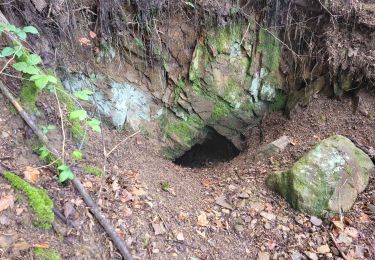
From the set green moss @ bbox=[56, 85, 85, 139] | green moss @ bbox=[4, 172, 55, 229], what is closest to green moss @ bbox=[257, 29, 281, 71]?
green moss @ bbox=[56, 85, 85, 139]

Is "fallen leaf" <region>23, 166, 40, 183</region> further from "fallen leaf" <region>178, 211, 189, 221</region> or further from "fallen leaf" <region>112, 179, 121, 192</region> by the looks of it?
"fallen leaf" <region>178, 211, 189, 221</region>

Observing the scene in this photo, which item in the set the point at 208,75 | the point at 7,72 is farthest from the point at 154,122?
the point at 7,72

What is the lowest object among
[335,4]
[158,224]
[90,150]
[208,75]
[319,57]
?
[158,224]

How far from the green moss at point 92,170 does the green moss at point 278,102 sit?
3.48 metres

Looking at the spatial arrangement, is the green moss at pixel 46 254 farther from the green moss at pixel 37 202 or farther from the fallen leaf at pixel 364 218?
the fallen leaf at pixel 364 218

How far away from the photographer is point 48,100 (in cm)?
313

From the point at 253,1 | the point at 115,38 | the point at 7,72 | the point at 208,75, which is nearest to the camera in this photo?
the point at 7,72

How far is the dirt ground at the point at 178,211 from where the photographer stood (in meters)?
2.43

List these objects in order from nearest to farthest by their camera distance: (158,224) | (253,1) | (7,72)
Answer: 1. (7,72)
2. (158,224)
3. (253,1)

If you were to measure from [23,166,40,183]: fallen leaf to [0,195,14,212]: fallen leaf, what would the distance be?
0.77 ft

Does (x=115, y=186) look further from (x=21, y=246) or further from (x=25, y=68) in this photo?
(x=25, y=68)

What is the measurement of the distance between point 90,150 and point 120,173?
1.34 feet

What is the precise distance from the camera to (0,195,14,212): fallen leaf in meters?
2.23

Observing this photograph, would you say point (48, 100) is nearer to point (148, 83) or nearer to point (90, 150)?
point (90, 150)
